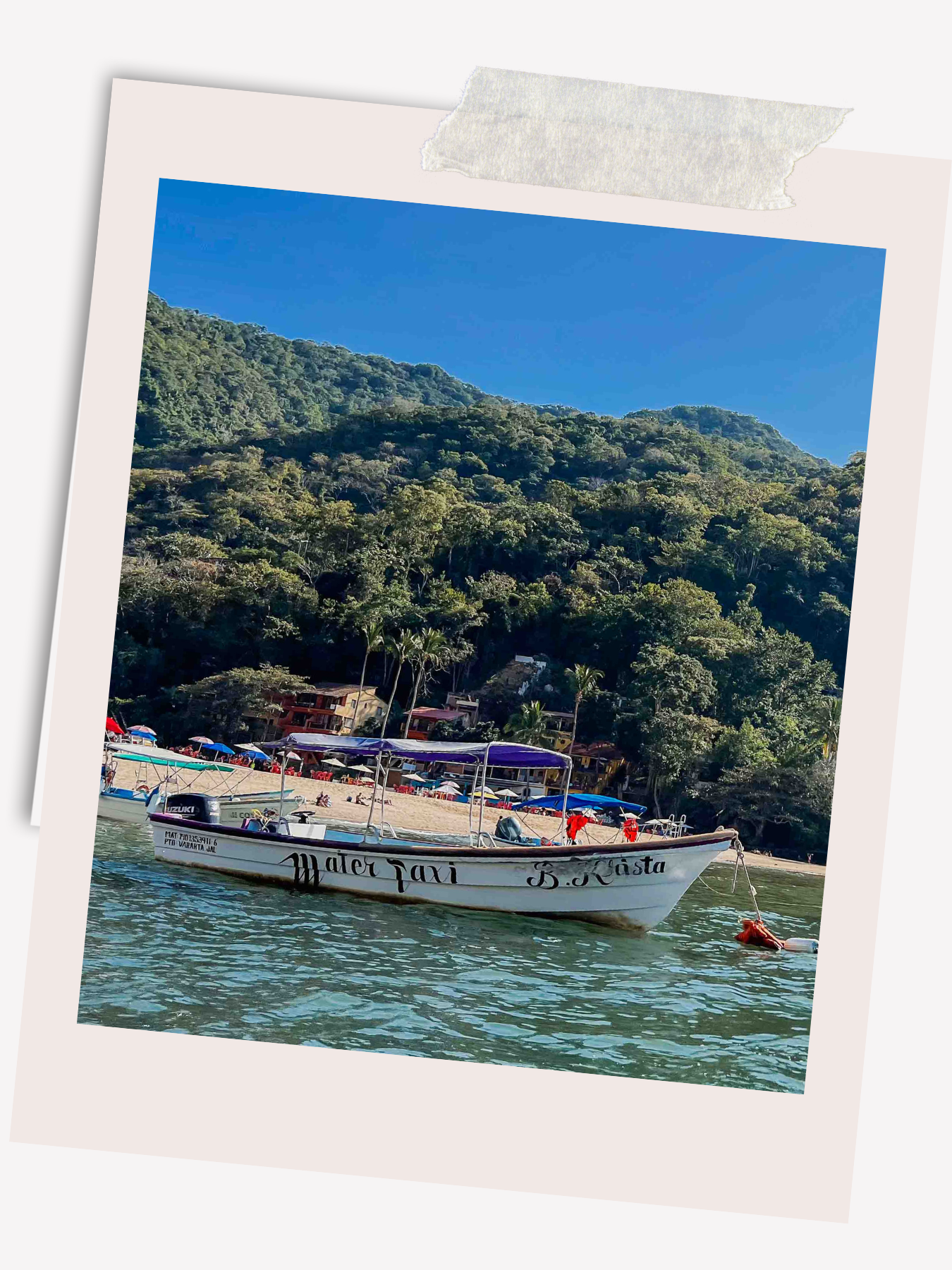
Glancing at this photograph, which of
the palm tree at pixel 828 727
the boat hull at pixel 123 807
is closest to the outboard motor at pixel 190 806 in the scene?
the boat hull at pixel 123 807

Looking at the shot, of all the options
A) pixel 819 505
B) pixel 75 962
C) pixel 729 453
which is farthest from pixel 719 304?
pixel 729 453

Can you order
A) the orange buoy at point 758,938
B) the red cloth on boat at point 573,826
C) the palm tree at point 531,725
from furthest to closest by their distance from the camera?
the palm tree at point 531,725 < the red cloth on boat at point 573,826 < the orange buoy at point 758,938

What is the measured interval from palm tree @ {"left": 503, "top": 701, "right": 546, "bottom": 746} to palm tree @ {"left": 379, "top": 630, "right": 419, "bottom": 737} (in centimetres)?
295

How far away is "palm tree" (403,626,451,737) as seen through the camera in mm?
23375

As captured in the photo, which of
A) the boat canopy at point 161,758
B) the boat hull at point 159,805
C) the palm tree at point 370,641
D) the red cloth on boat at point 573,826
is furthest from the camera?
the palm tree at point 370,641

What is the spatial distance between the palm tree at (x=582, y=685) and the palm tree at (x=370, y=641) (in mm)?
4733

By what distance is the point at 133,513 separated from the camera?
12.7 metres

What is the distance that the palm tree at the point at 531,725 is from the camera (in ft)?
76.5

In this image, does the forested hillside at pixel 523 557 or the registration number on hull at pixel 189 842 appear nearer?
the registration number on hull at pixel 189 842

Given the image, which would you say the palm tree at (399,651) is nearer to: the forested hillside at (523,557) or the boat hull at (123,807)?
the forested hillside at (523,557)

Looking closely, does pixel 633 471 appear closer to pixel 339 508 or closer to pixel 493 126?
pixel 339 508

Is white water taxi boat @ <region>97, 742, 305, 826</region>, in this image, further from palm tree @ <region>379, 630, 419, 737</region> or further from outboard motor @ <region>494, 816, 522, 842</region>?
palm tree @ <region>379, 630, 419, 737</region>

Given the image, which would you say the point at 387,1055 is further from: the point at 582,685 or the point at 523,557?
the point at 523,557

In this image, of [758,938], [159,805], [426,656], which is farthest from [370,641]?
[758,938]
